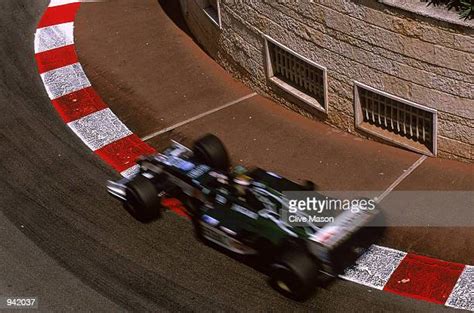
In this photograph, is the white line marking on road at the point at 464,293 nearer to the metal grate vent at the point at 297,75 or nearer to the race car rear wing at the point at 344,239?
the race car rear wing at the point at 344,239

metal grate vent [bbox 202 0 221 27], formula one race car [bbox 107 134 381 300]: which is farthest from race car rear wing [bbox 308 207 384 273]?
metal grate vent [bbox 202 0 221 27]

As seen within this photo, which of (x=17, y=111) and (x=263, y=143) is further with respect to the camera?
(x=17, y=111)

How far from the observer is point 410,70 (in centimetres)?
878

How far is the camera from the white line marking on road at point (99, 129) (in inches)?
399

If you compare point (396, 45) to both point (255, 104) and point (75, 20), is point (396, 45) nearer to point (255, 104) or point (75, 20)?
point (255, 104)

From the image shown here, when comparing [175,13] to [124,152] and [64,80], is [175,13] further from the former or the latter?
[124,152]

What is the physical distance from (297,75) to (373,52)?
154cm

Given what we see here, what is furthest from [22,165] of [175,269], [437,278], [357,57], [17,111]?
[437,278]

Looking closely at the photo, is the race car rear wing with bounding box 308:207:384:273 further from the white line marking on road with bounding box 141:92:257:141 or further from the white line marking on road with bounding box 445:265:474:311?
the white line marking on road with bounding box 141:92:257:141

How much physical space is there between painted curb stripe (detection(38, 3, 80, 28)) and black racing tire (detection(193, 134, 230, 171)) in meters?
5.17

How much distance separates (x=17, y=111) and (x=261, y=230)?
4.73 m

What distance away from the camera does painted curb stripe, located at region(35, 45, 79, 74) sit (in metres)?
11.8

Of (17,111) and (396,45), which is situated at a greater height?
(396,45)

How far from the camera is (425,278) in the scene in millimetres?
7719
